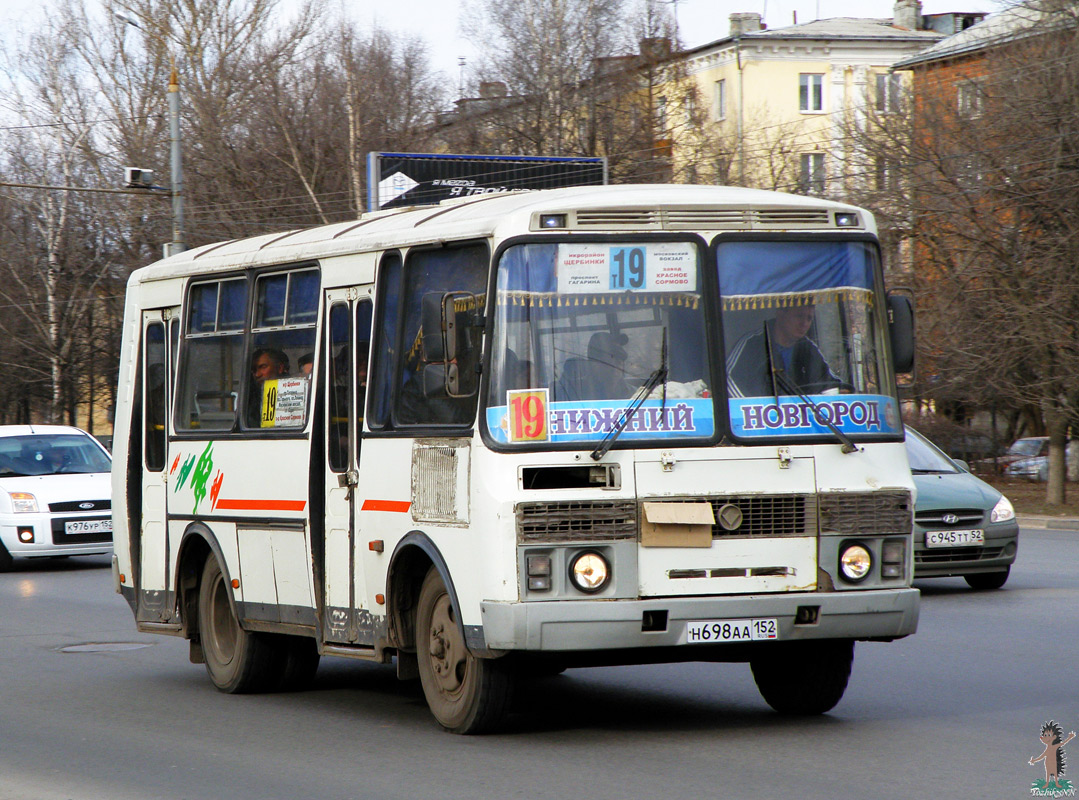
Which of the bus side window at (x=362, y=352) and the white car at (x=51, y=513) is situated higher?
the bus side window at (x=362, y=352)

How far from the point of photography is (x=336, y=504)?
29.0 feet

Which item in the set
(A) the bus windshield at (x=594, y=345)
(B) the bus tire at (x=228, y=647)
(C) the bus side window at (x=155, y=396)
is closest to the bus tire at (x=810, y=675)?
(A) the bus windshield at (x=594, y=345)

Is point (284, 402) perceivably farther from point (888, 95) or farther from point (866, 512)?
point (888, 95)

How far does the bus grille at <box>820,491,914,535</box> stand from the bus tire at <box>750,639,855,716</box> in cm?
74

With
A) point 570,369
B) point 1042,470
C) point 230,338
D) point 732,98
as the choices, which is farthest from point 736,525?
point 732,98

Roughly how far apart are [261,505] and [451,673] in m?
2.18

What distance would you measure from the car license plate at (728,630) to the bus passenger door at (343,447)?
6.55 feet

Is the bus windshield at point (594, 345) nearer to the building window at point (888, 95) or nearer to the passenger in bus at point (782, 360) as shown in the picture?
the passenger in bus at point (782, 360)

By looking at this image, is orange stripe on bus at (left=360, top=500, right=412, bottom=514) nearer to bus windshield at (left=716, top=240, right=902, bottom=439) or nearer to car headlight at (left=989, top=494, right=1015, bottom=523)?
bus windshield at (left=716, top=240, right=902, bottom=439)

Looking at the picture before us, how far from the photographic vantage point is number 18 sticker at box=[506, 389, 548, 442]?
7.36m

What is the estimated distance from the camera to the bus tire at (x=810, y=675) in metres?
8.29

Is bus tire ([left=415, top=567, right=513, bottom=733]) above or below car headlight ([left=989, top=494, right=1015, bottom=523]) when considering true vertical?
below

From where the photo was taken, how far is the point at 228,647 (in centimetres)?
1025

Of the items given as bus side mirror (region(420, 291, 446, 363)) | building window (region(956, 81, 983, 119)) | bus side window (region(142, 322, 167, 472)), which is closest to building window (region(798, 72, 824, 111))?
building window (region(956, 81, 983, 119))
